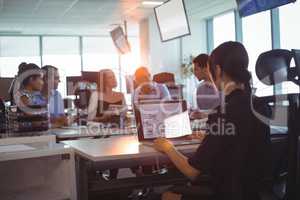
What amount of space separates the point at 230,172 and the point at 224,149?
0.11 metres

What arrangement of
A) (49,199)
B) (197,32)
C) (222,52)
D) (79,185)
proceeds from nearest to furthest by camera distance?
1. (222,52)
2. (49,199)
3. (79,185)
4. (197,32)

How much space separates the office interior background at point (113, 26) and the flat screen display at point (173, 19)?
1307mm

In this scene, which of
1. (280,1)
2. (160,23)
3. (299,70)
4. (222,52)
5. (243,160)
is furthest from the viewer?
(160,23)

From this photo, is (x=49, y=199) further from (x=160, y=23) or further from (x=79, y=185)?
(x=160, y=23)

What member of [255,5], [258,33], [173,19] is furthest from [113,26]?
[255,5]

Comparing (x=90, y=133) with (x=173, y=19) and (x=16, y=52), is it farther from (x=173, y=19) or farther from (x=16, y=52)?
(x=16, y=52)

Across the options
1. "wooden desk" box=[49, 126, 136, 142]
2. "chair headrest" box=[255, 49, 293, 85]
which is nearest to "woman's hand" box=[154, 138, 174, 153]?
"chair headrest" box=[255, 49, 293, 85]

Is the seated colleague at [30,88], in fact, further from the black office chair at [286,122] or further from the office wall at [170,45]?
the office wall at [170,45]

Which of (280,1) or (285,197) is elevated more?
(280,1)

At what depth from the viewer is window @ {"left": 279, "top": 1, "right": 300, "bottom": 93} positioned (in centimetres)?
618

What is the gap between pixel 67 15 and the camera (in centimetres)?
852

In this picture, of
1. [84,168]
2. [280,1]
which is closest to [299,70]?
[84,168]

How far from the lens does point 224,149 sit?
172 cm

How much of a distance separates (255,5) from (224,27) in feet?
14.1
